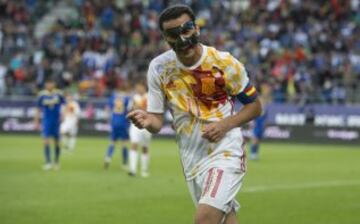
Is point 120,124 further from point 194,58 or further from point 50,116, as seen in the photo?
point 194,58

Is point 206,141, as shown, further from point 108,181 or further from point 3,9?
point 3,9

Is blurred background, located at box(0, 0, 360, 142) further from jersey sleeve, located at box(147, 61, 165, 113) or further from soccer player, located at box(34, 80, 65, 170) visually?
jersey sleeve, located at box(147, 61, 165, 113)

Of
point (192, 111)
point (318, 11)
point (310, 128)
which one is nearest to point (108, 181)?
point (192, 111)

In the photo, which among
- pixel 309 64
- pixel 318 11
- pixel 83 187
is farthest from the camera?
pixel 318 11

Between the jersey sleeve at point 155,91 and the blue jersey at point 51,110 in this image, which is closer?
the jersey sleeve at point 155,91

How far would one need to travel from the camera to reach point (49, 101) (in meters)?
21.9

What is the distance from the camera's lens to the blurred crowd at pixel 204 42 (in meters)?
34.2

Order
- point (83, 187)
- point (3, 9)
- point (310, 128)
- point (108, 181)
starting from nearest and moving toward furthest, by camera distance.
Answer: point (83, 187) → point (108, 181) → point (310, 128) → point (3, 9)

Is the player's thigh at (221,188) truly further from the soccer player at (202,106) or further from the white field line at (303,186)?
the white field line at (303,186)

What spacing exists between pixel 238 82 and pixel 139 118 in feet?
3.12

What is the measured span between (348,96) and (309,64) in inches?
118

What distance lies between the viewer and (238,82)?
7.56 metres

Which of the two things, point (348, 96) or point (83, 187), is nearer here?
point (83, 187)

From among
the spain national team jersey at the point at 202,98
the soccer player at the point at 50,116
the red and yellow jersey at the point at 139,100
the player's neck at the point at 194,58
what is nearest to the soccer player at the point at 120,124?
the red and yellow jersey at the point at 139,100
